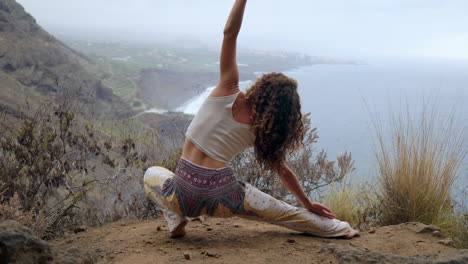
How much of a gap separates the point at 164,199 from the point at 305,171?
2437mm

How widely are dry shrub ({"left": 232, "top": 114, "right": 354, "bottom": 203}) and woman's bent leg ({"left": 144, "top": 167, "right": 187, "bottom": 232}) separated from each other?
1709mm

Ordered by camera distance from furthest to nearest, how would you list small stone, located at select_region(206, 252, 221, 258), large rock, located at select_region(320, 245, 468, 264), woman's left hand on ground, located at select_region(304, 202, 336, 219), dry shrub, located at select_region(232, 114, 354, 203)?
dry shrub, located at select_region(232, 114, 354, 203), woman's left hand on ground, located at select_region(304, 202, 336, 219), small stone, located at select_region(206, 252, 221, 258), large rock, located at select_region(320, 245, 468, 264)

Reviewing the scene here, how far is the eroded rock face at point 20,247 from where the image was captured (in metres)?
1.72

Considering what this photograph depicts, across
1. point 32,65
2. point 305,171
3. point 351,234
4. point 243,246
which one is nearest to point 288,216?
point 243,246

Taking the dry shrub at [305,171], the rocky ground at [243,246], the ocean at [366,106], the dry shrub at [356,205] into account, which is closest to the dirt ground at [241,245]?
the rocky ground at [243,246]

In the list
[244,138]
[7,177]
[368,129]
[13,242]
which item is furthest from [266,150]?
[7,177]

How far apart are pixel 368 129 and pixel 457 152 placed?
773 mm

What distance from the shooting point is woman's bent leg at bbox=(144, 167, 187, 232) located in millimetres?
2545

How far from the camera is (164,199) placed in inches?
100

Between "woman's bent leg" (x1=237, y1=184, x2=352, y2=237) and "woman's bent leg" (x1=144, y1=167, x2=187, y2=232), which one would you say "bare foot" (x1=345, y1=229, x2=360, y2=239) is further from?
"woman's bent leg" (x1=144, y1=167, x2=187, y2=232)

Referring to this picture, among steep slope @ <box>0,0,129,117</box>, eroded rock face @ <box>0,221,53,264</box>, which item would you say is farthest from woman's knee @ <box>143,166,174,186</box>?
steep slope @ <box>0,0,129,117</box>

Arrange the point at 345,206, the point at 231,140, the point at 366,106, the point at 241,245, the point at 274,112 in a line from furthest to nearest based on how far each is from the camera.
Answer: the point at 366,106
the point at 345,206
the point at 241,245
the point at 231,140
the point at 274,112

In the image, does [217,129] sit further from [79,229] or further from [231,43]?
[79,229]

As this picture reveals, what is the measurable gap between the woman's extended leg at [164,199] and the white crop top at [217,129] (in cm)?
39
